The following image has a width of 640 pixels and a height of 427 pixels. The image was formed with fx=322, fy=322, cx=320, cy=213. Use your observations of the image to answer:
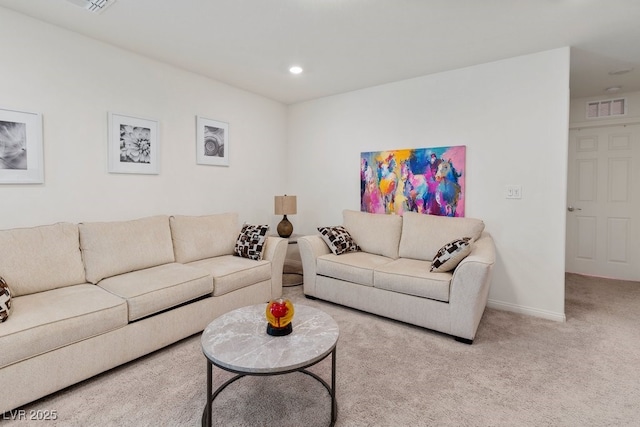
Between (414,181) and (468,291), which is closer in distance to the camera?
(468,291)

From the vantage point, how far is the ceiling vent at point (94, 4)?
2.15m

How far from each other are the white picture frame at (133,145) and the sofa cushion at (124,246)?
1.75 ft

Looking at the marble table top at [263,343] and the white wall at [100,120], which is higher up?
the white wall at [100,120]

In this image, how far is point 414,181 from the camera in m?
3.66

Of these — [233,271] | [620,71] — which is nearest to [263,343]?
[233,271]

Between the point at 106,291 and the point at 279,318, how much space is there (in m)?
1.41

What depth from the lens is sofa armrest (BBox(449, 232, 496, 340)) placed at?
2.40m

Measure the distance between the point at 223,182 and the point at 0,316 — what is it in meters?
2.47

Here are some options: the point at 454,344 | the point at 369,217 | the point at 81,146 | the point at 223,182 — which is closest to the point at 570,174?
the point at 369,217

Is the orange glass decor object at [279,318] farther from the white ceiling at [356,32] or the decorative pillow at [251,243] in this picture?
the white ceiling at [356,32]

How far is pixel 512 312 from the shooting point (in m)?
3.15

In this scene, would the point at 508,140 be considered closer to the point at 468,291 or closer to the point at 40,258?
the point at 468,291

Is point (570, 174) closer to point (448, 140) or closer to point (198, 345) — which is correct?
point (448, 140)

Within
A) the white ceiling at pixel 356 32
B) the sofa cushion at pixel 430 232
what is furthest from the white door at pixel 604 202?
the sofa cushion at pixel 430 232
